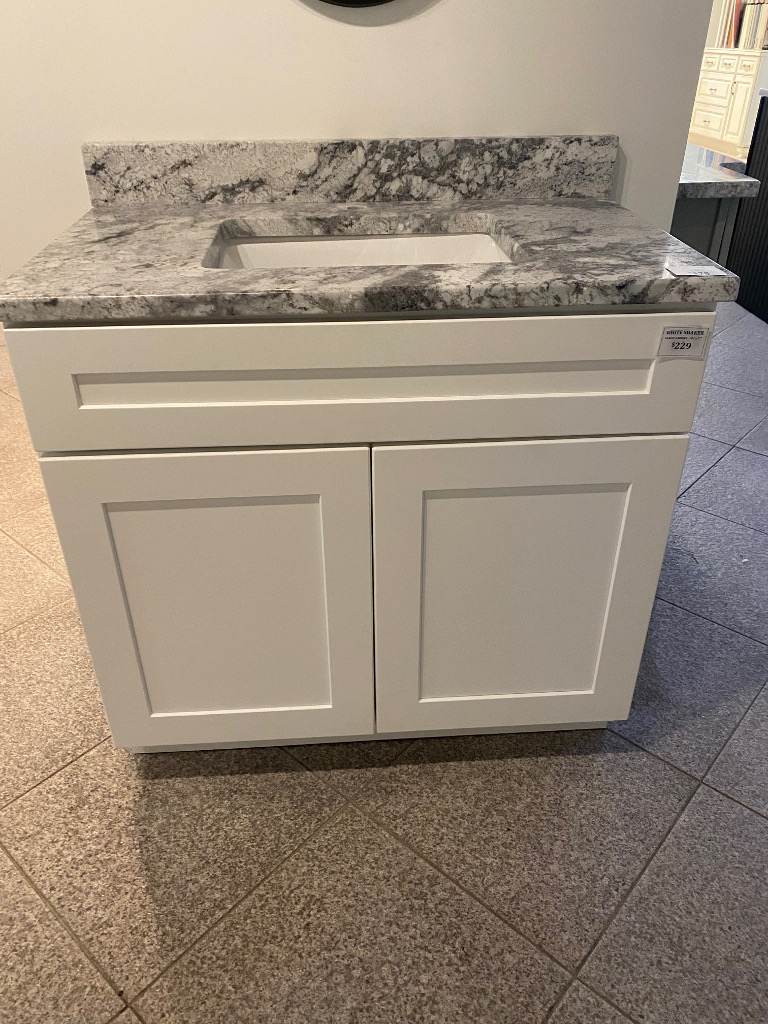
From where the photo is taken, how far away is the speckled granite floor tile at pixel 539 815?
3.96ft

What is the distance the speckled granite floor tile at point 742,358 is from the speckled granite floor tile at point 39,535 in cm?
248

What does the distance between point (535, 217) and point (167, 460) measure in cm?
77

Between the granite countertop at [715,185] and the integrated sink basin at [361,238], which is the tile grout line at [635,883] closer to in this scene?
the integrated sink basin at [361,238]

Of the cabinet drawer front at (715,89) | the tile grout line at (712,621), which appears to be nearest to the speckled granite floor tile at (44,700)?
the tile grout line at (712,621)

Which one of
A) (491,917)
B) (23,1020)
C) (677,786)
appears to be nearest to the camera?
(23,1020)

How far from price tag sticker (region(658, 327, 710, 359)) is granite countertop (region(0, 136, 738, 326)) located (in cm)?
4

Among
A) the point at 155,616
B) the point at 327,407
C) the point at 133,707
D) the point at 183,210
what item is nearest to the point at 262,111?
the point at 183,210

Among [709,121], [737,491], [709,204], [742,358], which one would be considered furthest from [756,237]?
[709,121]

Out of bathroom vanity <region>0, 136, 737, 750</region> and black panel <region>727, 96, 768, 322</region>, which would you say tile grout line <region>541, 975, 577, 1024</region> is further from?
black panel <region>727, 96, 768, 322</region>

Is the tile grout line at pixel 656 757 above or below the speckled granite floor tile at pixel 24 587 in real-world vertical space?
above

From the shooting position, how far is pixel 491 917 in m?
1.18

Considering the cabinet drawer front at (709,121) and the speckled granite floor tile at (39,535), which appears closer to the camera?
the speckled granite floor tile at (39,535)

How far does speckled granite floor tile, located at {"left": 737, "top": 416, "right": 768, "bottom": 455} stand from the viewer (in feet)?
8.34

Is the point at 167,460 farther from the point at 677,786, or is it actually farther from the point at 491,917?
the point at 677,786
